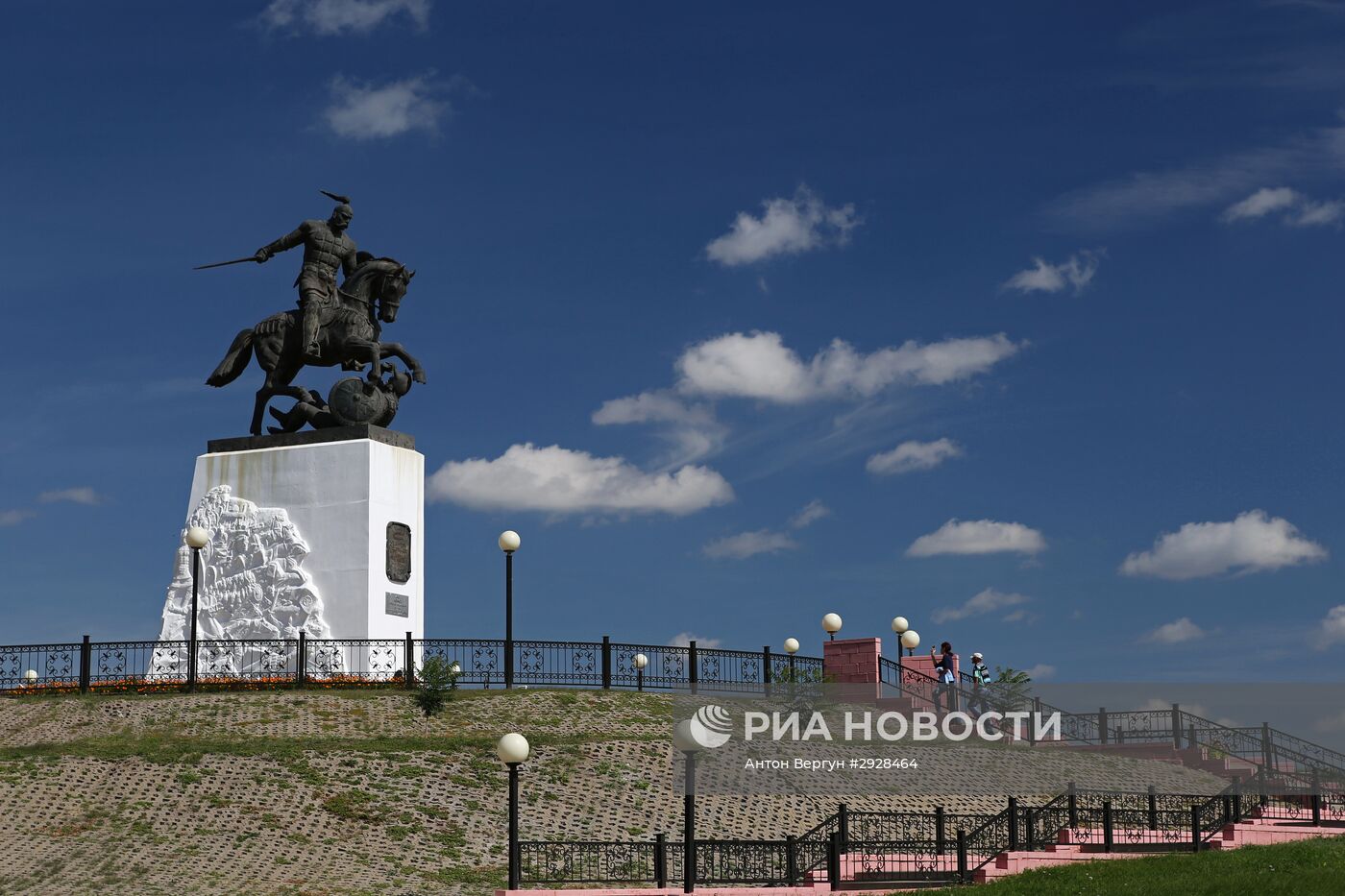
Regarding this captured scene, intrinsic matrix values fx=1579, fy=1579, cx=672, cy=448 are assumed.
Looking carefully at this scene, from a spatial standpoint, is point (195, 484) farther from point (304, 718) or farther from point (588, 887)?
point (588, 887)

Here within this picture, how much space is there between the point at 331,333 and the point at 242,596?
535 cm

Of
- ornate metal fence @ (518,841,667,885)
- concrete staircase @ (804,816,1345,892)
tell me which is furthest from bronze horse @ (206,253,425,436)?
concrete staircase @ (804,816,1345,892)

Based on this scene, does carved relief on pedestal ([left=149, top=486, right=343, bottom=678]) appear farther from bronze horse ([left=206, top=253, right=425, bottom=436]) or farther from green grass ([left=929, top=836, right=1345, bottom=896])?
green grass ([left=929, top=836, right=1345, bottom=896])

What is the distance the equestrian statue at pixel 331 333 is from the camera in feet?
98.5

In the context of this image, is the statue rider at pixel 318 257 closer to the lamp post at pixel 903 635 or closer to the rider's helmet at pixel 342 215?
the rider's helmet at pixel 342 215

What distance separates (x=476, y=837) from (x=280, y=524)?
10.7 m

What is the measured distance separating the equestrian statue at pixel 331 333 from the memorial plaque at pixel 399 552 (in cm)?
223

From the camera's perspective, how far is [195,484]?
98.6 ft

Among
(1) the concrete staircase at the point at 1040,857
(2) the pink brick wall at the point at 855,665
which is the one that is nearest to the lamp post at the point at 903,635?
(2) the pink brick wall at the point at 855,665

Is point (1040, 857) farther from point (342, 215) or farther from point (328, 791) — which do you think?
point (342, 215)

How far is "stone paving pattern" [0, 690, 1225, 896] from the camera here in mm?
18500

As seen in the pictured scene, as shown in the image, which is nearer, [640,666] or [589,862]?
[589,862]

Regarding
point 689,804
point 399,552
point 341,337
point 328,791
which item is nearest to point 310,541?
point 399,552

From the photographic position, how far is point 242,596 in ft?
94.5
